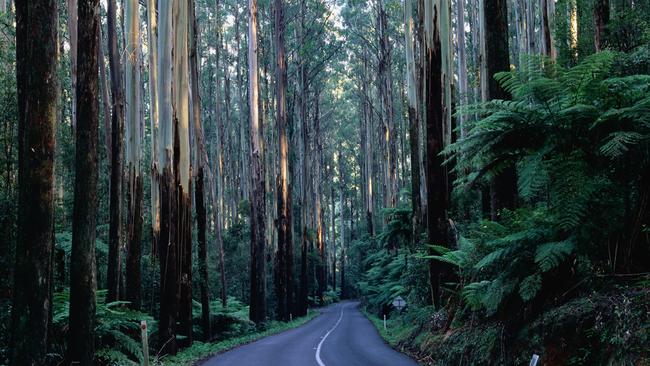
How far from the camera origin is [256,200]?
27938mm

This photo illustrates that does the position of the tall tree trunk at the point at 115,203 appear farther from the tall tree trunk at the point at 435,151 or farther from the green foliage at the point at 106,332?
the tall tree trunk at the point at 435,151

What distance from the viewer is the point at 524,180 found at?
22.4 ft

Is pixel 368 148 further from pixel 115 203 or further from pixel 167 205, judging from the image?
pixel 115 203

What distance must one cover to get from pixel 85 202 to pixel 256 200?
59.1 feet

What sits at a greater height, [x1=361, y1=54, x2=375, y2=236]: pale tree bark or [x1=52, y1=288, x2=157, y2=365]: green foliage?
[x1=361, y1=54, x2=375, y2=236]: pale tree bark

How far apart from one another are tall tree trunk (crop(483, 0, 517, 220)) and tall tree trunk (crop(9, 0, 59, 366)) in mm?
7316

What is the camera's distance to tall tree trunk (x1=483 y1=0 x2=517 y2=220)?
10.8 metres

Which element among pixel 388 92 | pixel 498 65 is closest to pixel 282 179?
pixel 388 92

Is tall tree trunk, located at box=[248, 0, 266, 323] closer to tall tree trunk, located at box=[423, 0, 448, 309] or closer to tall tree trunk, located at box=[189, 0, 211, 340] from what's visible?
tall tree trunk, located at box=[189, 0, 211, 340]

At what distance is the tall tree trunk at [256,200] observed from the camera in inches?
1086

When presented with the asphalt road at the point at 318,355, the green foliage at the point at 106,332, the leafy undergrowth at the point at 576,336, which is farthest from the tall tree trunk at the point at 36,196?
the asphalt road at the point at 318,355

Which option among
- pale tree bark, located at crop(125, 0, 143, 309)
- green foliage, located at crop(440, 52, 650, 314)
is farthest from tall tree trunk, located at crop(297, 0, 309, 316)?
green foliage, located at crop(440, 52, 650, 314)

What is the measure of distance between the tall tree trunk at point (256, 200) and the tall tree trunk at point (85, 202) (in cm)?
1729


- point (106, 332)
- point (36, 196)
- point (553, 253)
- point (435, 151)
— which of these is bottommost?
point (106, 332)
